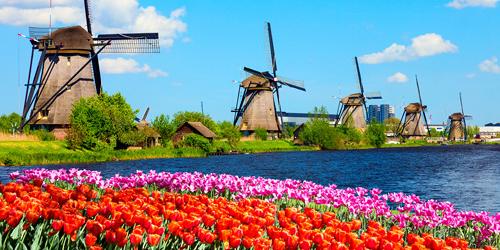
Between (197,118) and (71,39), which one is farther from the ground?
(71,39)

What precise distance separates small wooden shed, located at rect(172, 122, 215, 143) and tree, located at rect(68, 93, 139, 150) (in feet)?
48.4

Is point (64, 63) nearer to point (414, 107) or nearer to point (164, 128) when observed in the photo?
point (164, 128)

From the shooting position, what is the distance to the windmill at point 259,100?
82.8 m

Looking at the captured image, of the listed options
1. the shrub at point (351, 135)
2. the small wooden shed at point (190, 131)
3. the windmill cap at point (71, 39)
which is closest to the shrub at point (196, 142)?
the small wooden shed at point (190, 131)

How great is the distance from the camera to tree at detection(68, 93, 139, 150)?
52125 mm

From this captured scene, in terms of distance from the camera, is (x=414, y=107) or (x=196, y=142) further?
(x=414, y=107)

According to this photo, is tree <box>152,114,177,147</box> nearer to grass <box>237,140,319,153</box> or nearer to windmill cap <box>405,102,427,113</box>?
grass <box>237,140,319,153</box>

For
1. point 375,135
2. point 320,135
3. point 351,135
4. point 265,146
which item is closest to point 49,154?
point 265,146

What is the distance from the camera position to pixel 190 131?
75438 mm

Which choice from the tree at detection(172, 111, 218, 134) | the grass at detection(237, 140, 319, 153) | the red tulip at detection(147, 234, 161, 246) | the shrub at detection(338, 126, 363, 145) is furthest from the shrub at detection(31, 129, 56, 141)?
the shrub at detection(338, 126, 363, 145)

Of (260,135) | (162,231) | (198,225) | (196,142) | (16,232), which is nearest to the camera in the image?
(162,231)

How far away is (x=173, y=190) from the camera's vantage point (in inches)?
525

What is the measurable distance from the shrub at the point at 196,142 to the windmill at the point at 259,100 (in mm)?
14359

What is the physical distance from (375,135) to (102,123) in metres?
63.0
